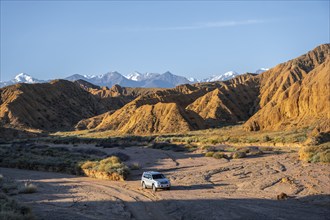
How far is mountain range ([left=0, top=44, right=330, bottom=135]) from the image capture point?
78250 millimetres

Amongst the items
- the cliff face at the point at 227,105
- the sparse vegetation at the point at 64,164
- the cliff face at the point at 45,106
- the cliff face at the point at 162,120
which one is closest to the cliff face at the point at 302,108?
the cliff face at the point at 162,120

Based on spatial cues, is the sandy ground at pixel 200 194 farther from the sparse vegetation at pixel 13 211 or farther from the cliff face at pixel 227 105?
the cliff face at pixel 227 105

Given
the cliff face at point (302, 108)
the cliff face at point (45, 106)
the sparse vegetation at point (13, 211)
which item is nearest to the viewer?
the sparse vegetation at point (13, 211)

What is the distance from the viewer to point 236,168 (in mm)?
38438

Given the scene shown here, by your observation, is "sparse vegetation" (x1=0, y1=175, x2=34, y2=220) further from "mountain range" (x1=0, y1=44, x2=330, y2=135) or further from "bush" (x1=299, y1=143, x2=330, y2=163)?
"mountain range" (x1=0, y1=44, x2=330, y2=135)

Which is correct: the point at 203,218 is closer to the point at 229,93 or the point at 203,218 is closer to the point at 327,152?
the point at 327,152

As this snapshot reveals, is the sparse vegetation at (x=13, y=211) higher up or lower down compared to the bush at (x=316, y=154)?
higher up

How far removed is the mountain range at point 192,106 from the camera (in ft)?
257

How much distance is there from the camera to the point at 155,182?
2855cm

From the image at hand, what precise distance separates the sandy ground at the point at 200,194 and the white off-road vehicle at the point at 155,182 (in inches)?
15.8

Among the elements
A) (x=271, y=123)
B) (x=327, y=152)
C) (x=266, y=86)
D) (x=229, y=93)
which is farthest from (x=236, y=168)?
(x=266, y=86)

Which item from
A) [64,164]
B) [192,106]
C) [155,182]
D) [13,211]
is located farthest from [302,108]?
[13,211]

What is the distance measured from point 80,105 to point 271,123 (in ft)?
304

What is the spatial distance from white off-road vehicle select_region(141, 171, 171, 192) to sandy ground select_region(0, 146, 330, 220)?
1.31ft
